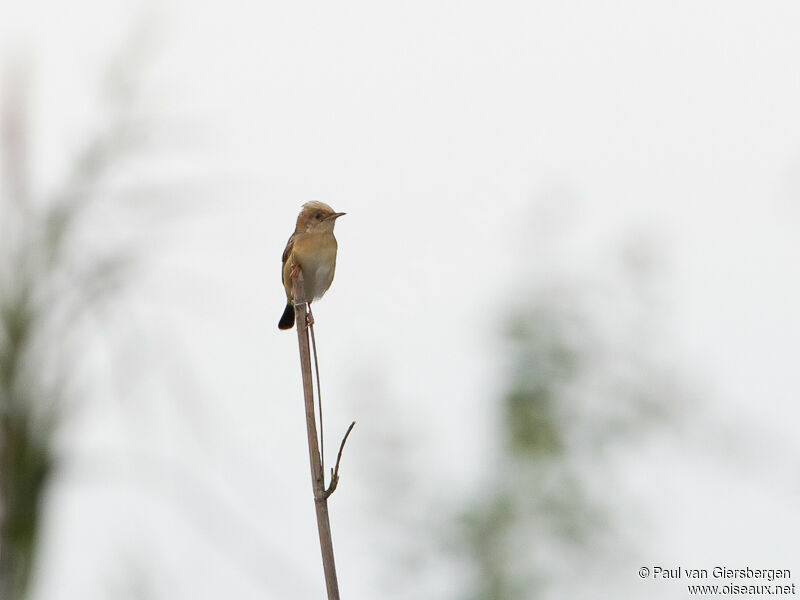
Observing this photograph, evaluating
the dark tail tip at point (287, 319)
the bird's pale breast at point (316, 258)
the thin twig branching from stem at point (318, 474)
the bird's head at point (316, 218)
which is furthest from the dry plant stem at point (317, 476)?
the dark tail tip at point (287, 319)

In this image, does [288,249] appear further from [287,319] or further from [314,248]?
[287,319]

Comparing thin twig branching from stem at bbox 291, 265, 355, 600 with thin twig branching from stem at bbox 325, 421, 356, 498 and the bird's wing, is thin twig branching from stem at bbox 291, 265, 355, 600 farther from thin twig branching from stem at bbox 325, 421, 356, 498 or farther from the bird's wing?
the bird's wing

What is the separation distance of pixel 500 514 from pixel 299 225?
11.1ft

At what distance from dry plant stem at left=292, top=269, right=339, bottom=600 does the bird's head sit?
4.10 m

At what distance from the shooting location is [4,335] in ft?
4.66

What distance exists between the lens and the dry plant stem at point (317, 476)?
218 cm

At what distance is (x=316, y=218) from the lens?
6.88m

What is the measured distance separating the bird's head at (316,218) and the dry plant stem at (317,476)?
161 inches

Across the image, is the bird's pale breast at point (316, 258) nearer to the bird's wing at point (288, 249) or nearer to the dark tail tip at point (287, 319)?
the bird's wing at point (288, 249)

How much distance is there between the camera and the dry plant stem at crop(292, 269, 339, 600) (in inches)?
86.0

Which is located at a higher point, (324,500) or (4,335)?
(4,335)

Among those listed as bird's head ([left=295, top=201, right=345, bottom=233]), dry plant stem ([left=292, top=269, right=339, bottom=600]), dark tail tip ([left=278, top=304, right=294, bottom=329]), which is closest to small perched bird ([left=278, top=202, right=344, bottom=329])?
bird's head ([left=295, top=201, right=345, bottom=233])

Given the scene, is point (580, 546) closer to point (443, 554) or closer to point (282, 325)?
point (443, 554)

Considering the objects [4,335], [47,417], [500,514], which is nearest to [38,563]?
[47,417]
